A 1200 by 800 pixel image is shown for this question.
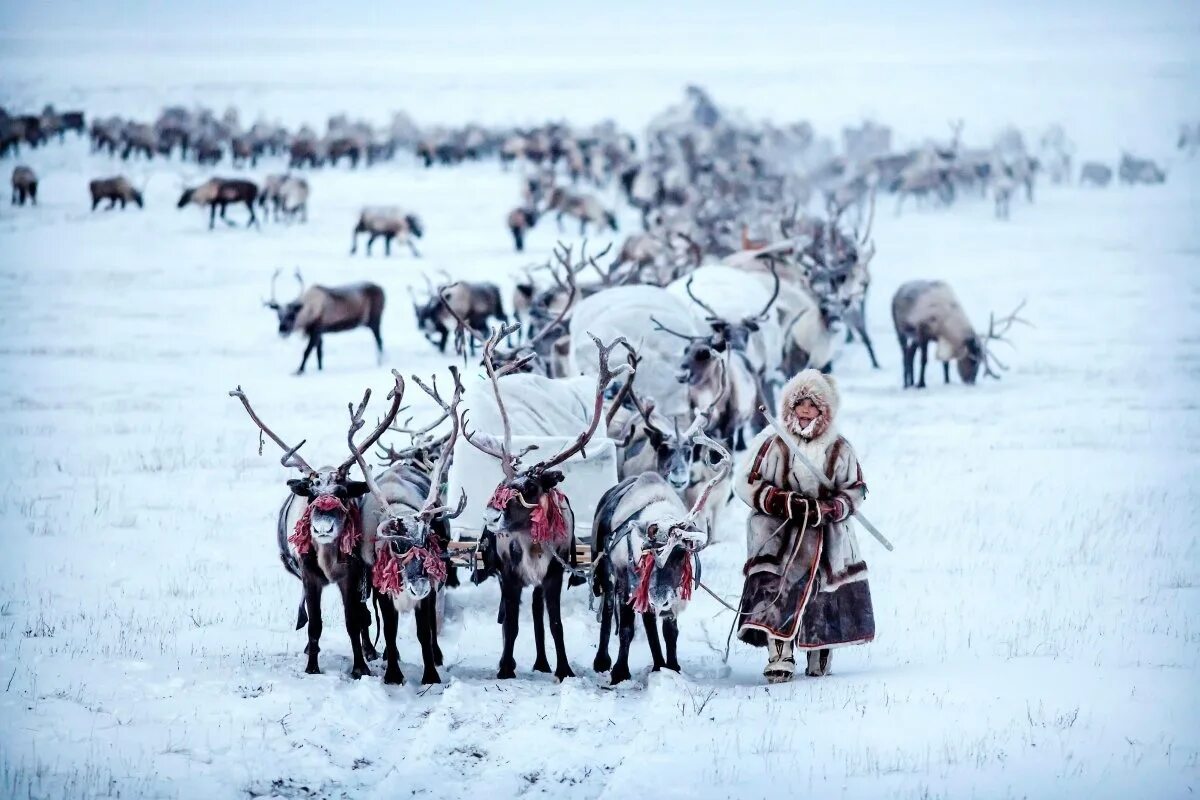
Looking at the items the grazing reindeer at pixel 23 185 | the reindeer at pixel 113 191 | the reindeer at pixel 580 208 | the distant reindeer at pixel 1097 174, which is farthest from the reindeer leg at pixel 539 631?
the distant reindeer at pixel 1097 174

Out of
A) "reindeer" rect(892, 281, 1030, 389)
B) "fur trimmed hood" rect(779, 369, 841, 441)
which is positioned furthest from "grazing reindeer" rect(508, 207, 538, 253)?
"fur trimmed hood" rect(779, 369, 841, 441)

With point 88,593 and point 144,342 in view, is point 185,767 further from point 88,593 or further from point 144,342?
point 144,342

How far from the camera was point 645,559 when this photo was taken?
6762mm

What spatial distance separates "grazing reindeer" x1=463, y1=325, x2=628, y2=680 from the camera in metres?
7.00

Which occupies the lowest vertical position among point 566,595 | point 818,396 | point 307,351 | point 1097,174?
point 566,595

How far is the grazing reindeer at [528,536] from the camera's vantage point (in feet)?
23.0

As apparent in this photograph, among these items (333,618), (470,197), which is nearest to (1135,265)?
(470,197)

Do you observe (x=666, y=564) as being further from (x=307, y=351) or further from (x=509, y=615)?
(x=307, y=351)

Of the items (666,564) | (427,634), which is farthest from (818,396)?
(427,634)

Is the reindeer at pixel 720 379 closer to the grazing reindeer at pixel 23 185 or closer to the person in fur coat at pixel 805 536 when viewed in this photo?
the person in fur coat at pixel 805 536

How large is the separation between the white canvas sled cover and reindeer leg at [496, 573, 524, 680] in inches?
26.8

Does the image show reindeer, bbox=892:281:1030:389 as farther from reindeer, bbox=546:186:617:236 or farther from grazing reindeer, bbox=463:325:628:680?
reindeer, bbox=546:186:617:236

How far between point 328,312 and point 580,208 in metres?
14.2

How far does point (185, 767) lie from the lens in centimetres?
603
